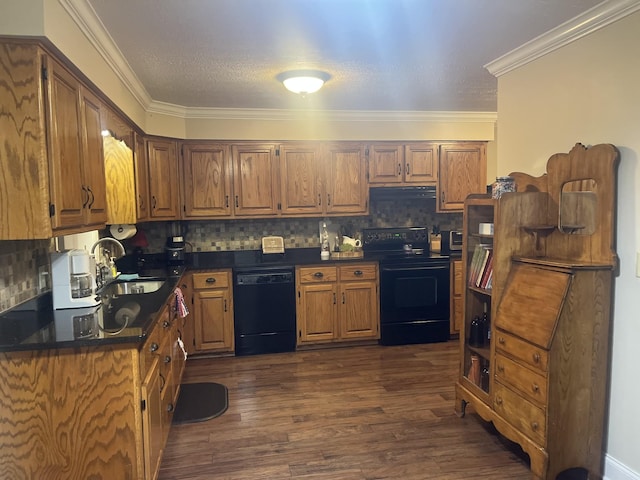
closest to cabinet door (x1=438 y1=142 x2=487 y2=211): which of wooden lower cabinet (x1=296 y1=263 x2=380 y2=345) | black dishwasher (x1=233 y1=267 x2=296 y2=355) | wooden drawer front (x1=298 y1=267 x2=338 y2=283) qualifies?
wooden lower cabinet (x1=296 y1=263 x2=380 y2=345)

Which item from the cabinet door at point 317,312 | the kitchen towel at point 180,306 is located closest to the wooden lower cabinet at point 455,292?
the cabinet door at point 317,312

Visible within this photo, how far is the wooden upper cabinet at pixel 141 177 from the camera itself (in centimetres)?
365

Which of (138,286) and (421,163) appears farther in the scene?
(421,163)

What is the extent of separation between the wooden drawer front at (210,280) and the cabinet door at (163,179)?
63 centimetres

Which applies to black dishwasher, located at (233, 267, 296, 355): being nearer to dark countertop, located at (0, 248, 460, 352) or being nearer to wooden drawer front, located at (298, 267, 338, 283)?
wooden drawer front, located at (298, 267, 338, 283)

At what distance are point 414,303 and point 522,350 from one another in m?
2.16

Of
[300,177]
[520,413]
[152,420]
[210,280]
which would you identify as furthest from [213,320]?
[520,413]

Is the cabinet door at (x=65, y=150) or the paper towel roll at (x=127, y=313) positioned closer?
the cabinet door at (x=65, y=150)

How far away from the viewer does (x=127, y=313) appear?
2330mm

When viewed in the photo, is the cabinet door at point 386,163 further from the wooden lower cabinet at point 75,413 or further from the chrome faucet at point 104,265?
the wooden lower cabinet at point 75,413

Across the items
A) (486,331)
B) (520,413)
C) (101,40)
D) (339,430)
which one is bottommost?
(339,430)

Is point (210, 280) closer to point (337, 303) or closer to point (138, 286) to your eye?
point (138, 286)

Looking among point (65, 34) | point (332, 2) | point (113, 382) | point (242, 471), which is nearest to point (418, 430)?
point (242, 471)

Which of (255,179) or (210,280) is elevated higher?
(255,179)
